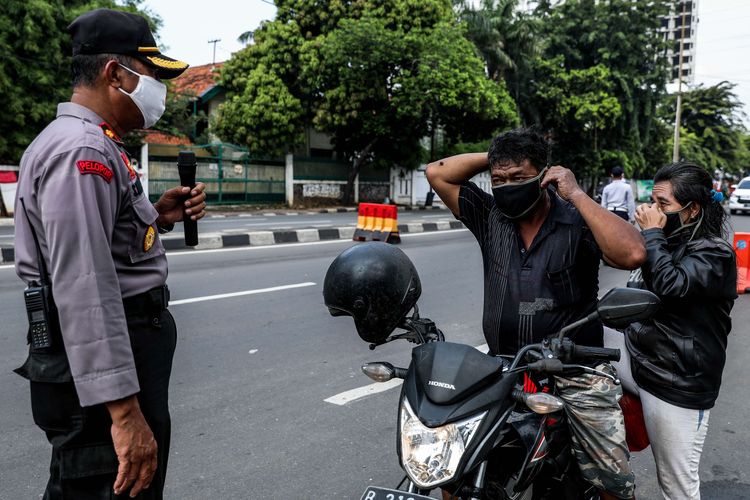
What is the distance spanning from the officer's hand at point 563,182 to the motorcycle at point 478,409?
0.40 meters

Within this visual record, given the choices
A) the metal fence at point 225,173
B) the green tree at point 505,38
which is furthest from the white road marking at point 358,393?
the green tree at point 505,38

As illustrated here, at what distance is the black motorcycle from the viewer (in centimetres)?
159

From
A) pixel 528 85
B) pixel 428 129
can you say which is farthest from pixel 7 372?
pixel 528 85

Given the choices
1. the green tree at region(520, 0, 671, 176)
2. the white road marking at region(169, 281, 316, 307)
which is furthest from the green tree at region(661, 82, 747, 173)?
the white road marking at region(169, 281, 316, 307)

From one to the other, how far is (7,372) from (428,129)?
70.9ft

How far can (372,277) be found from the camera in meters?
1.86

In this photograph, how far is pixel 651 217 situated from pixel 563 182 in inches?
21.1

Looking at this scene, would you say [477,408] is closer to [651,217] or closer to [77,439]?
[77,439]

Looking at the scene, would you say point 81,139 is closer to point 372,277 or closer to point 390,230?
point 372,277

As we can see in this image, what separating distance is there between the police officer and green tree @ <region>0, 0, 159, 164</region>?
50.9ft

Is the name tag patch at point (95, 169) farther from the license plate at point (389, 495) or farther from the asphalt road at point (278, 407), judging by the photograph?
the asphalt road at point (278, 407)

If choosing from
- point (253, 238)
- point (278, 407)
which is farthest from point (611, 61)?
point (278, 407)

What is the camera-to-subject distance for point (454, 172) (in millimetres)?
2482

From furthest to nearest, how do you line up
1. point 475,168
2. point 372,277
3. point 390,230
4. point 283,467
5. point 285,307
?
point 390,230, point 285,307, point 283,467, point 475,168, point 372,277
